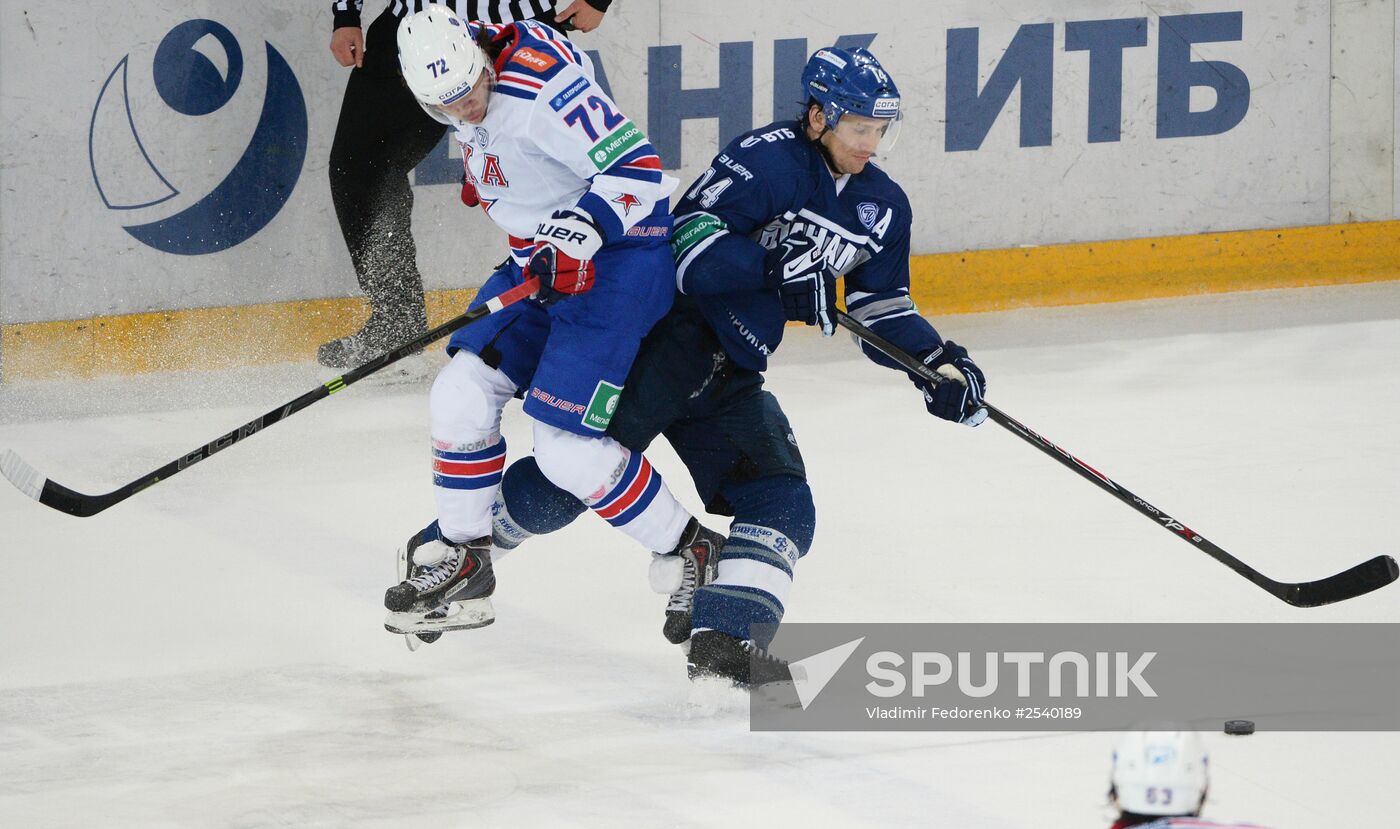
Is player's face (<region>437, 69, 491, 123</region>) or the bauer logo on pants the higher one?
player's face (<region>437, 69, 491, 123</region>)

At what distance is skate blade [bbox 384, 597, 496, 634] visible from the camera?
306cm

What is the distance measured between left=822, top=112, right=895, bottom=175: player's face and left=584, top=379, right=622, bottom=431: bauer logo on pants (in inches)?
19.1

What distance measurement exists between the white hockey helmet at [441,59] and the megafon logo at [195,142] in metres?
2.71

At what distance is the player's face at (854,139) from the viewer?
292 centimetres

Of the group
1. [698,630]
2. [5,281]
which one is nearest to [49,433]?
[5,281]

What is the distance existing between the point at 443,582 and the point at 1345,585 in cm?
142

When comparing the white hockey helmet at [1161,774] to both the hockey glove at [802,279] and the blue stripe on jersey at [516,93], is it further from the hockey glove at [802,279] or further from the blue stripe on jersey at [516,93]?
the blue stripe on jersey at [516,93]

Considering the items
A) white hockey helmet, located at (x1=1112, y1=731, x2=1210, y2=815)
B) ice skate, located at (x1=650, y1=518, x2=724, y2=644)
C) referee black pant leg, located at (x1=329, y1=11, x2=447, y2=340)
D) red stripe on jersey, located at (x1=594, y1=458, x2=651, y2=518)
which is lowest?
white hockey helmet, located at (x1=1112, y1=731, x2=1210, y2=815)

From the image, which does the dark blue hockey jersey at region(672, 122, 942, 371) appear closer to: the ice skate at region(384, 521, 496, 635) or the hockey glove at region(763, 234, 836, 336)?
the hockey glove at region(763, 234, 836, 336)

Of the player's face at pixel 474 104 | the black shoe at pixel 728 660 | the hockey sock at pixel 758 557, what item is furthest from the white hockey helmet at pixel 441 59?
the black shoe at pixel 728 660

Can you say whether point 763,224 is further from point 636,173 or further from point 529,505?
point 529,505

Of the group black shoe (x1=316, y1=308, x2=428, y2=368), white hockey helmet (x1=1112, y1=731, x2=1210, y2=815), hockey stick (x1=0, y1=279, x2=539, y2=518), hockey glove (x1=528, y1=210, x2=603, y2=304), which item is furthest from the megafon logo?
white hockey helmet (x1=1112, y1=731, x2=1210, y2=815)

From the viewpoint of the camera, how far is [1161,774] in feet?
4.39

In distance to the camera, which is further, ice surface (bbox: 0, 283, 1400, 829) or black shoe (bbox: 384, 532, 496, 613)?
black shoe (bbox: 384, 532, 496, 613)
